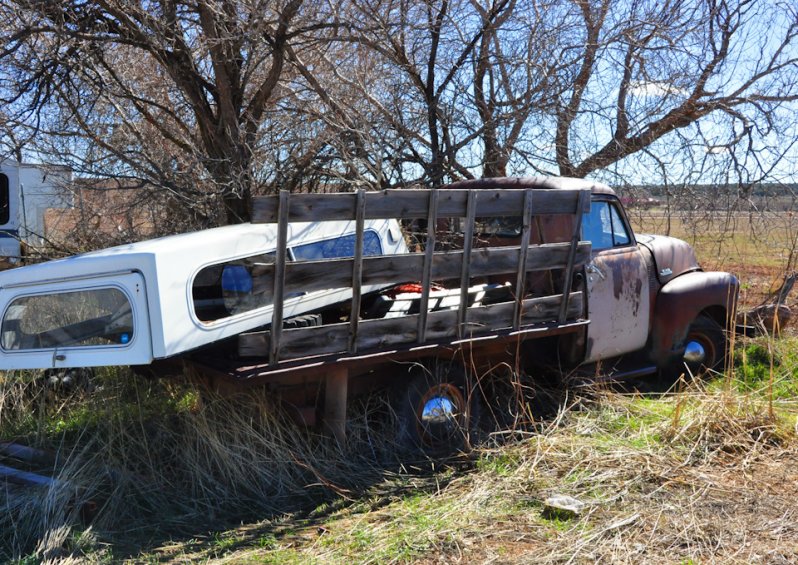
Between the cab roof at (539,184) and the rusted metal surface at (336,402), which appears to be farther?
the cab roof at (539,184)

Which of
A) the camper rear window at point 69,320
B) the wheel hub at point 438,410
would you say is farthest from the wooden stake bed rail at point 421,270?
the camper rear window at point 69,320

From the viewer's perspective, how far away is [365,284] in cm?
486

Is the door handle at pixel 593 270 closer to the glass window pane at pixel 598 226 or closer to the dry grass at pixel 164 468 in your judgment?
the glass window pane at pixel 598 226

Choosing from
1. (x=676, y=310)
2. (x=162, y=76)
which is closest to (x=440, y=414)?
(x=676, y=310)

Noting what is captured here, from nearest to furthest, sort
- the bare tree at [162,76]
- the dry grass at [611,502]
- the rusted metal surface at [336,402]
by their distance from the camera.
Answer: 1. the dry grass at [611,502]
2. the rusted metal surface at [336,402]
3. the bare tree at [162,76]

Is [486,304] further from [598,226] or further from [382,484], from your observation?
[382,484]

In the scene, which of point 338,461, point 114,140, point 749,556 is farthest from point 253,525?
point 114,140

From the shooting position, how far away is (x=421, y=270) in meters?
5.06

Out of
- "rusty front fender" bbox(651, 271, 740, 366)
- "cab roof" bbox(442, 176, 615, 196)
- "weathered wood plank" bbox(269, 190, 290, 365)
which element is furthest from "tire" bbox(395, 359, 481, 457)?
"rusty front fender" bbox(651, 271, 740, 366)

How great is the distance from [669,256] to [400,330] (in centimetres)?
336

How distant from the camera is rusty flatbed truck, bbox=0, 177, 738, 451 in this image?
434 centimetres

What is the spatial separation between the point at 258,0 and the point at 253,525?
5506mm

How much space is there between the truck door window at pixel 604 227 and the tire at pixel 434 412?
1850mm

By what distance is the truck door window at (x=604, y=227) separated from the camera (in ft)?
21.4
